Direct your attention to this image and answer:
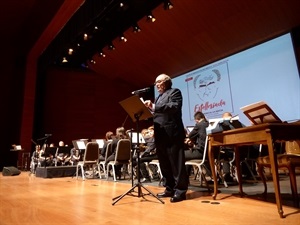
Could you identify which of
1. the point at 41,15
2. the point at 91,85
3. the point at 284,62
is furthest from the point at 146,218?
the point at 91,85

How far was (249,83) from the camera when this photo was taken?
7191mm

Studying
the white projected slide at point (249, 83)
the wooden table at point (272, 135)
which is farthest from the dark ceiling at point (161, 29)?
the wooden table at point (272, 135)

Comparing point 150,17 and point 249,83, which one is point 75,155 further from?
point 249,83

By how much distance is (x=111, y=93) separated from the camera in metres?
12.9

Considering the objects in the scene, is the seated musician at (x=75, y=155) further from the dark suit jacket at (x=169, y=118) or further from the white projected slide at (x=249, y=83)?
the dark suit jacket at (x=169, y=118)

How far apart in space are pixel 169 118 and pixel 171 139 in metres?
0.24

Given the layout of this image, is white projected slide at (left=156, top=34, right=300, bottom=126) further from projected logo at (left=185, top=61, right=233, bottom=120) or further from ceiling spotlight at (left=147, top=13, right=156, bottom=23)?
ceiling spotlight at (left=147, top=13, right=156, bottom=23)

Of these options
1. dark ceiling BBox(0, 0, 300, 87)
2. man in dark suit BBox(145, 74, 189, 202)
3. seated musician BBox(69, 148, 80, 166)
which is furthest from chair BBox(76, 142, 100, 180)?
dark ceiling BBox(0, 0, 300, 87)

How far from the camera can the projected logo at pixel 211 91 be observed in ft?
25.4

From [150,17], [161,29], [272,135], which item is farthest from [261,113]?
[161,29]

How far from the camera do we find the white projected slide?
250 inches

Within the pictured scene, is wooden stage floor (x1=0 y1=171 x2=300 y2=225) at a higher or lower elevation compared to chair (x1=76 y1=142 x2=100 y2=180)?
lower

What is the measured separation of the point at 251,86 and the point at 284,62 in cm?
102

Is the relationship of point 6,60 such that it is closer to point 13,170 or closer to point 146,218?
point 13,170
